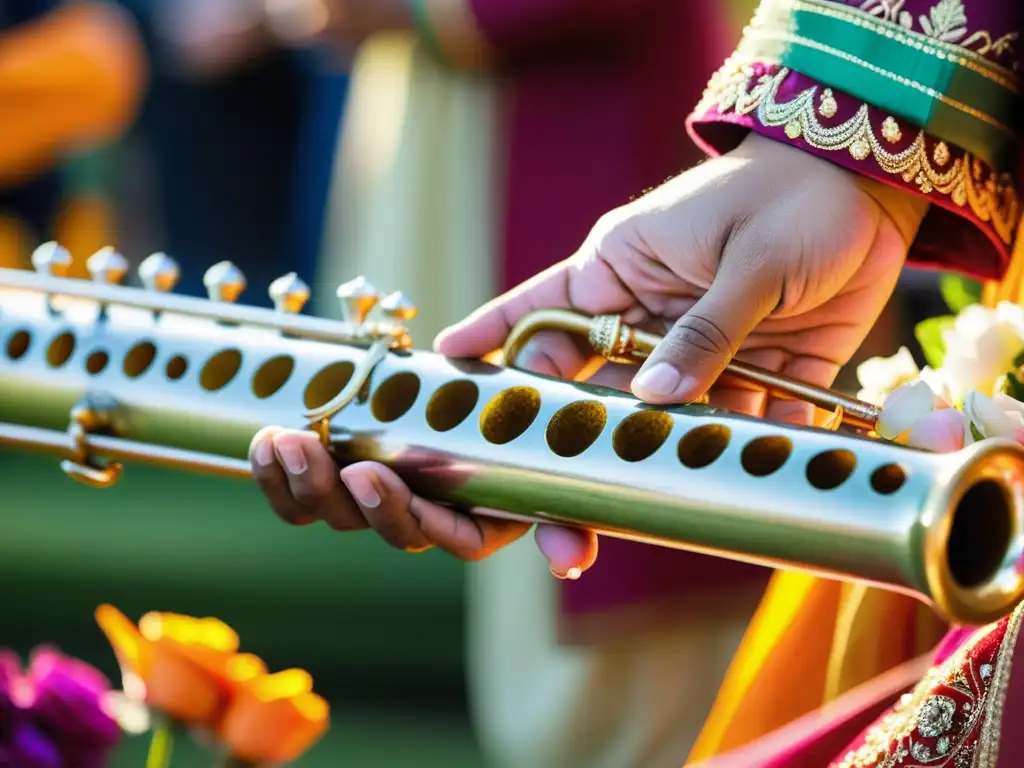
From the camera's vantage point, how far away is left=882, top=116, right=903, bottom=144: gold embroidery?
26.1 inches

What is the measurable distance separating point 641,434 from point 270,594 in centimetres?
172

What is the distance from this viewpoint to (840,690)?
0.72 m

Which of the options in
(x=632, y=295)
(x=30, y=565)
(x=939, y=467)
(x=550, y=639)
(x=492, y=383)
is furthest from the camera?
(x=30, y=565)

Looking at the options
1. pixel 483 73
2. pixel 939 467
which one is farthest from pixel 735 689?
pixel 483 73

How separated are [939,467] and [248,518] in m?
2.12

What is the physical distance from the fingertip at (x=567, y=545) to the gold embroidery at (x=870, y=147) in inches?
8.9

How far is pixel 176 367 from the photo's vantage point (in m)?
0.68

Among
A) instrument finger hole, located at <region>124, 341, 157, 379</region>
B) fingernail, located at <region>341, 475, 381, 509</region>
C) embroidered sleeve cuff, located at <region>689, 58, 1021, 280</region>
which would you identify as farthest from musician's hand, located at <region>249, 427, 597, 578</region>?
embroidered sleeve cuff, located at <region>689, 58, 1021, 280</region>

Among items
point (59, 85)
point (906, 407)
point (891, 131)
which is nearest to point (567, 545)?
point (906, 407)

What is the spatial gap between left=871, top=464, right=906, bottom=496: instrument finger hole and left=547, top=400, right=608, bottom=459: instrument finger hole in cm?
12

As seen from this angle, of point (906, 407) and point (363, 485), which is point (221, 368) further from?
point (906, 407)

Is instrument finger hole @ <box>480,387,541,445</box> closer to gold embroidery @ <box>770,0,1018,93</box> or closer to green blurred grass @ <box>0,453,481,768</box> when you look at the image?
gold embroidery @ <box>770,0,1018,93</box>

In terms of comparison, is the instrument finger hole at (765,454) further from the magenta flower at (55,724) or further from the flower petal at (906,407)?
the magenta flower at (55,724)

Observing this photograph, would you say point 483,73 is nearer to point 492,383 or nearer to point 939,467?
point 492,383
